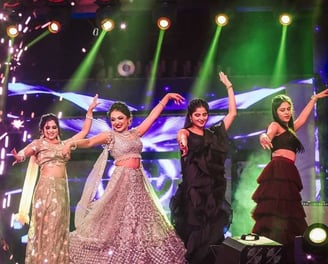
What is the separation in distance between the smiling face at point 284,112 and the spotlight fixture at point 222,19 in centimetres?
161

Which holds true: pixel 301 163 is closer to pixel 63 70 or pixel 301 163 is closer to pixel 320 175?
pixel 320 175

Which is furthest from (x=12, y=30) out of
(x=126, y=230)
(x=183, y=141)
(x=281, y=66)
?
(x=281, y=66)

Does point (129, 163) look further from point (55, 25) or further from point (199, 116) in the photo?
point (55, 25)

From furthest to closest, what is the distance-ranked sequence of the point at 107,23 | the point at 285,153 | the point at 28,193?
1. the point at 107,23
2. the point at 28,193
3. the point at 285,153

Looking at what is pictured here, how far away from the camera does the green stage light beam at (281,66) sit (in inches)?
292

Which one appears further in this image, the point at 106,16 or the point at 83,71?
the point at 83,71

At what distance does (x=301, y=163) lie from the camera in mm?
7188

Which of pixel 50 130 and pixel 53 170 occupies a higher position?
pixel 50 130

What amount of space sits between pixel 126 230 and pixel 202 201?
0.72 meters

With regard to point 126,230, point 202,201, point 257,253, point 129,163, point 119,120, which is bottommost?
point 257,253

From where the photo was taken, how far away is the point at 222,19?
21.5 ft

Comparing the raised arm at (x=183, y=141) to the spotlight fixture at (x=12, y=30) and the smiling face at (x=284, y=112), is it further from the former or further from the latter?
the spotlight fixture at (x=12, y=30)

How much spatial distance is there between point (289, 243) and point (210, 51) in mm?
3519

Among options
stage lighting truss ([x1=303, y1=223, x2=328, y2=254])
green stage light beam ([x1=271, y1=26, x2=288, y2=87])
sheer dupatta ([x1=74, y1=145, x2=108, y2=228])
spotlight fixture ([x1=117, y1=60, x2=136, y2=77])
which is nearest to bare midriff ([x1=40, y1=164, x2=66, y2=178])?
sheer dupatta ([x1=74, y1=145, x2=108, y2=228])
